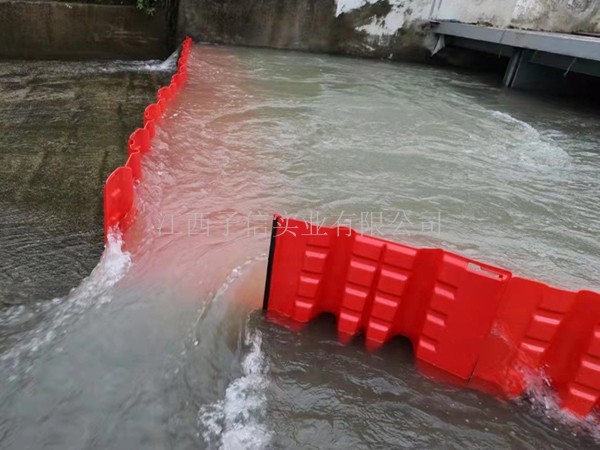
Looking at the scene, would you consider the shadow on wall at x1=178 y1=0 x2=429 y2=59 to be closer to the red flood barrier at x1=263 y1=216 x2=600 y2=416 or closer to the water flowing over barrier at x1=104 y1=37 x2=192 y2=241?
the water flowing over barrier at x1=104 y1=37 x2=192 y2=241

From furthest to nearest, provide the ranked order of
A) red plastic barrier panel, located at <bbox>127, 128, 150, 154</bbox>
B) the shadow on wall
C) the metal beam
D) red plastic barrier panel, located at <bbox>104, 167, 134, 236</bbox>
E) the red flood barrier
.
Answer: the shadow on wall < the metal beam < red plastic barrier panel, located at <bbox>127, 128, 150, 154</bbox> < red plastic barrier panel, located at <bbox>104, 167, 134, 236</bbox> < the red flood barrier

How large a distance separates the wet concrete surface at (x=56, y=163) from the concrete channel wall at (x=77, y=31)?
924 mm

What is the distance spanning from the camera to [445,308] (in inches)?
111

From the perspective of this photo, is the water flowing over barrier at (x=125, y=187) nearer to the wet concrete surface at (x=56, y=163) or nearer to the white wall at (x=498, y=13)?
the wet concrete surface at (x=56, y=163)

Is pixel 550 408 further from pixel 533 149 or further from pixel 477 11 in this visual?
pixel 477 11

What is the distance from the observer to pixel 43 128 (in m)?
5.84

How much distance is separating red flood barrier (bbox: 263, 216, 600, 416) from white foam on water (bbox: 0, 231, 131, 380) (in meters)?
1.20

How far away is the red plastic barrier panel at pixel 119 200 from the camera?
345 cm

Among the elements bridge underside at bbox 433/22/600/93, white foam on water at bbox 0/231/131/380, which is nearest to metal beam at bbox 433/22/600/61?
bridge underside at bbox 433/22/600/93

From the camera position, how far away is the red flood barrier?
2627 millimetres

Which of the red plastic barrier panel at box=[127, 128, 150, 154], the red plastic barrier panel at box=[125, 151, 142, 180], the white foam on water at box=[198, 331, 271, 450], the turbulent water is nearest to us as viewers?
the white foam on water at box=[198, 331, 271, 450]

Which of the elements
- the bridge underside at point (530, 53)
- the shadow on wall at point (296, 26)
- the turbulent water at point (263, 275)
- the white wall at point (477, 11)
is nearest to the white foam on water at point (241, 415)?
the turbulent water at point (263, 275)

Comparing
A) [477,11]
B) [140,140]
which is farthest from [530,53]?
[140,140]

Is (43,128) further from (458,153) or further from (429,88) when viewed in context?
(429,88)
